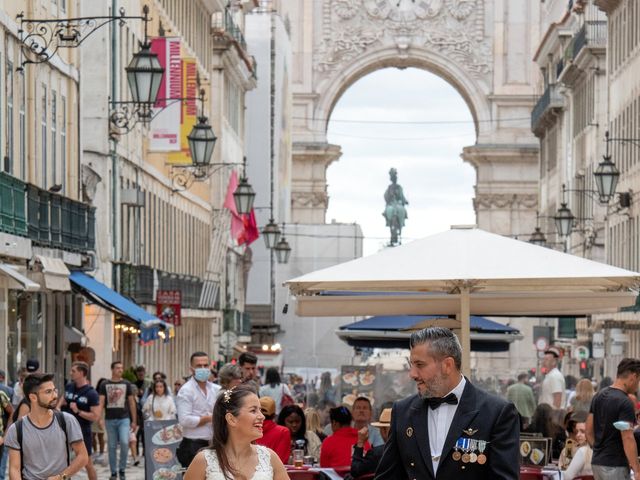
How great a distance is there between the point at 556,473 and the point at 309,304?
280 cm

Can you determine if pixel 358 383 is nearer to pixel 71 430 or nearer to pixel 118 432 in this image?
pixel 118 432

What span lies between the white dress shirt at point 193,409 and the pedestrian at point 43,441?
3872mm

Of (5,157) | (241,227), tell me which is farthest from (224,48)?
(5,157)

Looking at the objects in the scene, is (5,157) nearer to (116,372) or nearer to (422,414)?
(116,372)

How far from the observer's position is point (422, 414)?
8383mm

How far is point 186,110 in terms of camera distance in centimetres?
4256

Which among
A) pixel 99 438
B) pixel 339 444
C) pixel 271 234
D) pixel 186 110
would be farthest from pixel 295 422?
pixel 271 234

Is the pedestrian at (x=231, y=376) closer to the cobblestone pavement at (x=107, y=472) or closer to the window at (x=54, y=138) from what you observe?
the cobblestone pavement at (x=107, y=472)

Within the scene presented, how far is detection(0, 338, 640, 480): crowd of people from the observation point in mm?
8305

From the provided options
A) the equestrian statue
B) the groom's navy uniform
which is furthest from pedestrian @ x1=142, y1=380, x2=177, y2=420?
the equestrian statue

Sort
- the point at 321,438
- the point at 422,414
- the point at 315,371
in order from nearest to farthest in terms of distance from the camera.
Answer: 1. the point at 422,414
2. the point at 321,438
3. the point at 315,371

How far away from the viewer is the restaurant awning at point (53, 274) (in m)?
27.3

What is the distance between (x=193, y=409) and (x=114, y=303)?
50.8 feet

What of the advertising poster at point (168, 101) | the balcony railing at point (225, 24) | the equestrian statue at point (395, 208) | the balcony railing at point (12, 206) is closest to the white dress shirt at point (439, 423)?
the balcony railing at point (12, 206)
